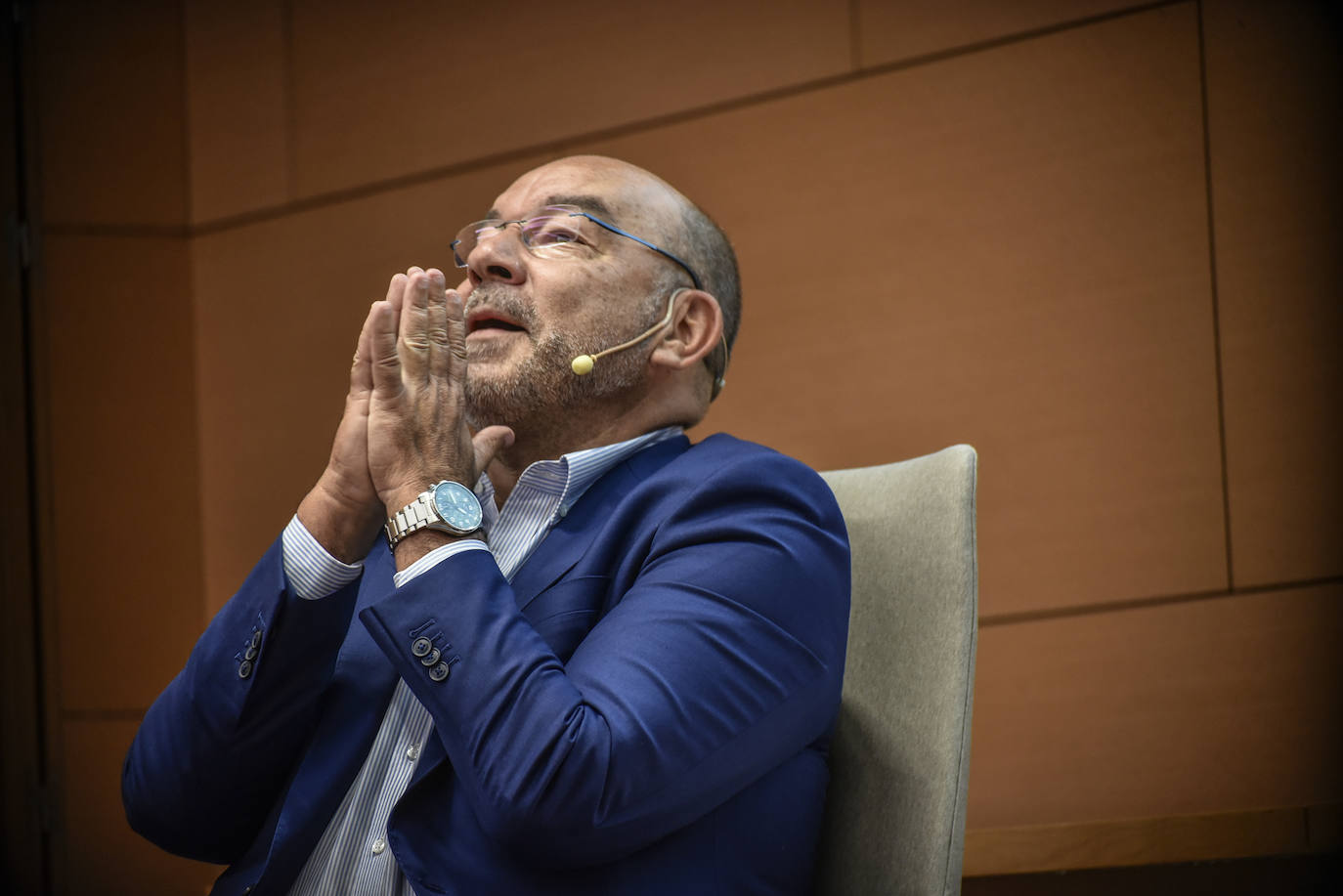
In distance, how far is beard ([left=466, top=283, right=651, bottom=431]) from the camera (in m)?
1.43

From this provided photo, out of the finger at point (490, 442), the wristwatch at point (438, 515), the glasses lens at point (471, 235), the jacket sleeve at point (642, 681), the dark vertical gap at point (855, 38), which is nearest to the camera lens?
the jacket sleeve at point (642, 681)

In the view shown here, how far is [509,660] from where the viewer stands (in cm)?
100

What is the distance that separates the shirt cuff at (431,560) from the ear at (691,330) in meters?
0.51

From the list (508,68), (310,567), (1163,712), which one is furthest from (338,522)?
(508,68)

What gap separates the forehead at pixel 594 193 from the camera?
154 centimetres

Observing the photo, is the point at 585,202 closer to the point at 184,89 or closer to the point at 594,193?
the point at 594,193

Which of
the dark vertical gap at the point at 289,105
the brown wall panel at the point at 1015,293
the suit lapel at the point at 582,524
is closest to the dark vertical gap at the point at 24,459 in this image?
the dark vertical gap at the point at 289,105

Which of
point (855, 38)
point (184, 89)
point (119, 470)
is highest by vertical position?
point (184, 89)

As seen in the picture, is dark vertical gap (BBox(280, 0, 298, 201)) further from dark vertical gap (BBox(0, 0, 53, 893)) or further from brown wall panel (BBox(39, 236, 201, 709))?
dark vertical gap (BBox(0, 0, 53, 893))

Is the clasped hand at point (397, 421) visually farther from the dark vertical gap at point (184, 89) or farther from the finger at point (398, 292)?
the dark vertical gap at point (184, 89)

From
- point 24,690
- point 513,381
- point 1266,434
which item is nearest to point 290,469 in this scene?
point 24,690

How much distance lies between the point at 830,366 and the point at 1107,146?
690 millimetres

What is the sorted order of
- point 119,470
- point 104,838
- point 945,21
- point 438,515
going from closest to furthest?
point 438,515, point 945,21, point 104,838, point 119,470

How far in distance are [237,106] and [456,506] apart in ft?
7.40
